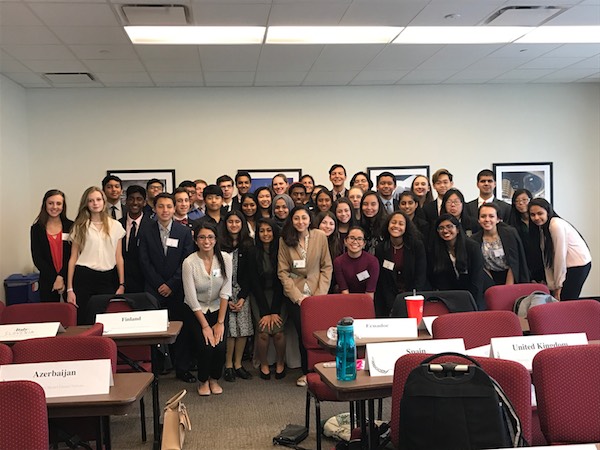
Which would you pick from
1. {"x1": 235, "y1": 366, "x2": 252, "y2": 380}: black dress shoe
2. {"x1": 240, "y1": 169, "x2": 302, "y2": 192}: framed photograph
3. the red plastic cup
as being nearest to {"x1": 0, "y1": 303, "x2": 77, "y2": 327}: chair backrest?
{"x1": 235, "y1": 366, "x2": 252, "y2": 380}: black dress shoe

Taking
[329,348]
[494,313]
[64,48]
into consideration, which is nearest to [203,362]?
[329,348]

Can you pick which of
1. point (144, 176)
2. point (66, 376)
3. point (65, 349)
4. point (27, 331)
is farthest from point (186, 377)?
point (144, 176)

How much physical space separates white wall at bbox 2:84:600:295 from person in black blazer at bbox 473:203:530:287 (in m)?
3.30

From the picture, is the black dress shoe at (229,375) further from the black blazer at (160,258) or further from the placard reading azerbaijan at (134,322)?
the placard reading azerbaijan at (134,322)

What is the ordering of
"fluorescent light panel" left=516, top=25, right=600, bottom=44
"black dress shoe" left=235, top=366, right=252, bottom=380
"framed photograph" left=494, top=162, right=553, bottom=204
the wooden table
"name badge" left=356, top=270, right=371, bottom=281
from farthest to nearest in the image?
"framed photograph" left=494, top=162, right=553, bottom=204 < "fluorescent light panel" left=516, top=25, right=600, bottom=44 < "black dress shoe" left=235, top=366, right=252, bottom=380 < "name badge" left=356, top=270, right=371, bottom=281 < the wooden table

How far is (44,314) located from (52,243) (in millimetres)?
1491

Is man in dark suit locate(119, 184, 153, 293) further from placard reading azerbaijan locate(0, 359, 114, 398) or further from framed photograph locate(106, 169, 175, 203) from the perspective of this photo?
placard reading azerbaijan locate(0, 359, 114, 398)

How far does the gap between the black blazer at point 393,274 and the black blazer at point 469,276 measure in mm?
155

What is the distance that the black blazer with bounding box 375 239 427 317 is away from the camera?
4473 mm

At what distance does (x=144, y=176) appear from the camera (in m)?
7.52

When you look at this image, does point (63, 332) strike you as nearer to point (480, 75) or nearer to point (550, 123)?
point (480, 75)

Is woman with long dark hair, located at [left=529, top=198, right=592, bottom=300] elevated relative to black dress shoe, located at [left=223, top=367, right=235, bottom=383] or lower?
elevated

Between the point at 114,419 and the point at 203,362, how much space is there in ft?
2.60

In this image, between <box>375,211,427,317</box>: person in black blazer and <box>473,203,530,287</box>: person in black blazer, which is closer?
<box>375,211,427,317</box>: person in black blazer
